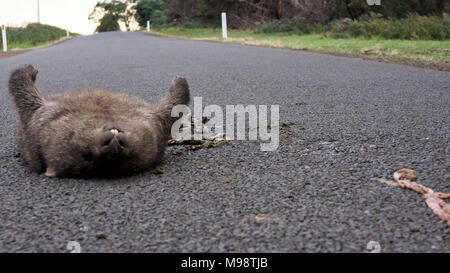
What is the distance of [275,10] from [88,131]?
29827 millimetres

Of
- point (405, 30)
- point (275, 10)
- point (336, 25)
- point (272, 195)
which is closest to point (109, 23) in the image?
point (275, 10)

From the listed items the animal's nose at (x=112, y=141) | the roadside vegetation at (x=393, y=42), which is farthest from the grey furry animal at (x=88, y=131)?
the roadside vegetation at (x=393, y=42)

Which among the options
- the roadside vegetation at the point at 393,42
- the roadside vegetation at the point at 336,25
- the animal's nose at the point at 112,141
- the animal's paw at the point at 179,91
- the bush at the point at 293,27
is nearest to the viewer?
the animal's nose at the point at 112,141

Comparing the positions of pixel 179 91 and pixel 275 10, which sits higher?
pixel 275 10

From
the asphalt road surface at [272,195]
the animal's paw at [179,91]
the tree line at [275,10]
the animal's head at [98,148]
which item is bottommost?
the asphalt road surface at [272,195]

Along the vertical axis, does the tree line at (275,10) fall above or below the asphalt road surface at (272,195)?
above

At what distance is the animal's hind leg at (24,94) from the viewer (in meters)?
3.78

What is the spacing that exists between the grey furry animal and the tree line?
18.3 meters

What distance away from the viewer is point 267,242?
2.28 meters

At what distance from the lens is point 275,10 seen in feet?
104

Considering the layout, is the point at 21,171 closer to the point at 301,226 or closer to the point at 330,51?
the point at 301,226

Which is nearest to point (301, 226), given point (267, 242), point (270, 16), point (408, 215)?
point (267, 242)

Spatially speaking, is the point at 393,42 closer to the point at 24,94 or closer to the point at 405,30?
the point at 405,30

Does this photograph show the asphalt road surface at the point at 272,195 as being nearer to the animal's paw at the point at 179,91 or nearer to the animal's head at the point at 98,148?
the animal's head at the point at 98,148
